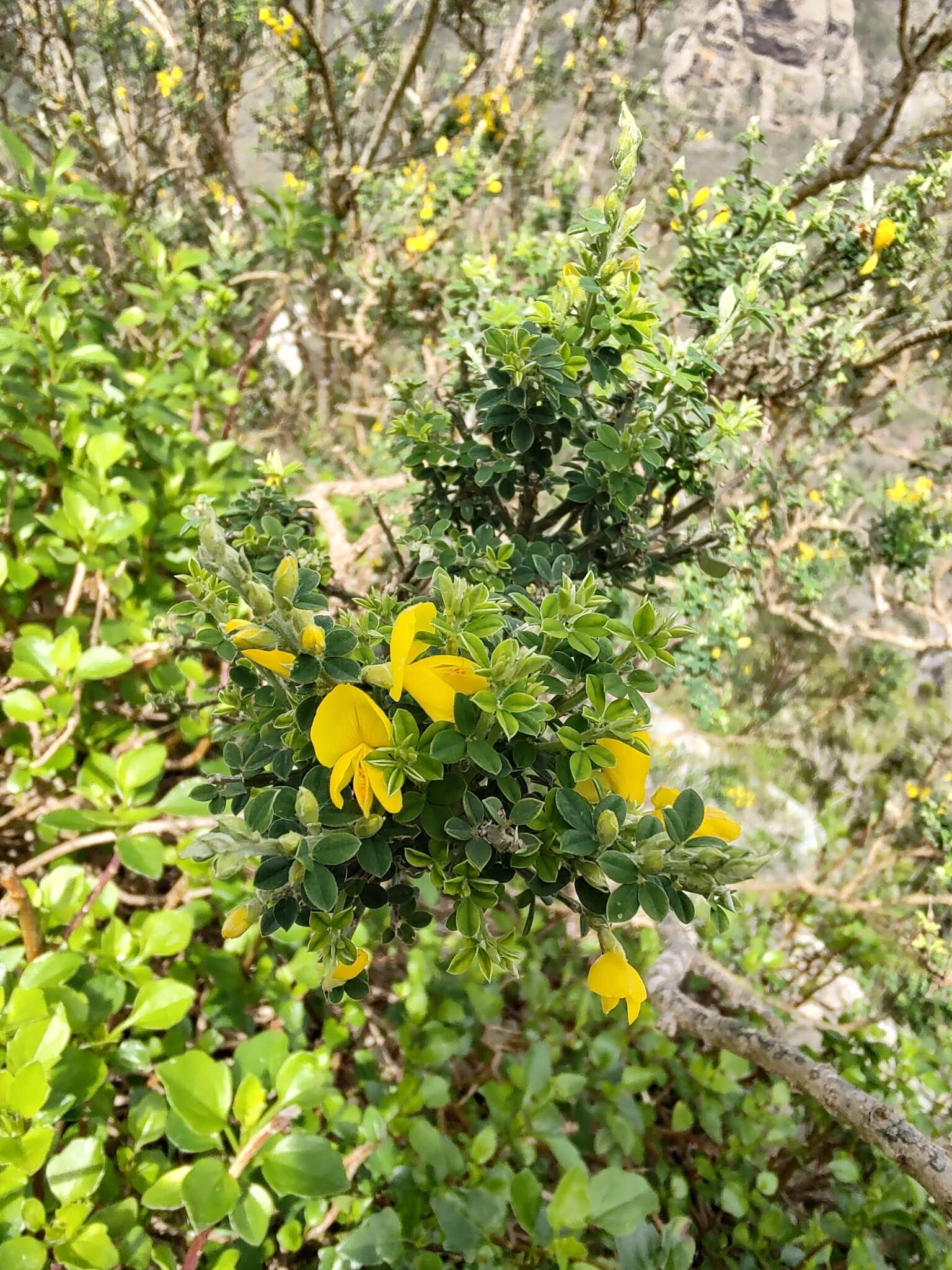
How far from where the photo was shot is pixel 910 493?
317cm

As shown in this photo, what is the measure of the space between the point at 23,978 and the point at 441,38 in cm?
759

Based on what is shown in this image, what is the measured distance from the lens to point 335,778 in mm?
489

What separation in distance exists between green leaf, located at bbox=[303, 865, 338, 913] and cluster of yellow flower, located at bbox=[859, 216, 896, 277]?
4.75 ft

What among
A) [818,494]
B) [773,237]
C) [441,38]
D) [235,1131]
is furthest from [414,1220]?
[441,38]

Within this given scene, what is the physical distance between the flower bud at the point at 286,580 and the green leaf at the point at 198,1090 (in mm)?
696

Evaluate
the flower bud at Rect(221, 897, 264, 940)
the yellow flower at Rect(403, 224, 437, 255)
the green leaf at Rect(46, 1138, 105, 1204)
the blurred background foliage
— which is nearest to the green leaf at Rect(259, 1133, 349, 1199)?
the blurred background foliage

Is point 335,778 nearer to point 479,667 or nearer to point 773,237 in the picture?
point 479,667

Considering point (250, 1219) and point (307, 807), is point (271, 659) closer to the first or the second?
point (307, 807)

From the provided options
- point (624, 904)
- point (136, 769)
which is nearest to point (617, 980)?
point (624, 904)

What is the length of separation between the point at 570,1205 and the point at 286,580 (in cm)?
89

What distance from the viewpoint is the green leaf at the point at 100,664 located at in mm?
1117

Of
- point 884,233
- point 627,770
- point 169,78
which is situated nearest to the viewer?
point 627,770

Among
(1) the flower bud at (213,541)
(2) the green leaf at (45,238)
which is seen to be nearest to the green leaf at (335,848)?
(1) the flower bud at (213,541)

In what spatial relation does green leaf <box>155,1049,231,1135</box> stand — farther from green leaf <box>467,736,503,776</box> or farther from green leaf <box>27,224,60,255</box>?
green leaf <box>27,224,60,255</box>
